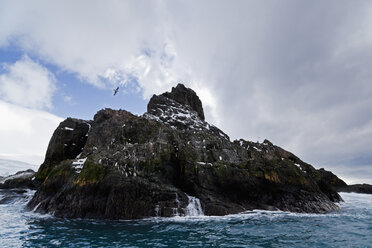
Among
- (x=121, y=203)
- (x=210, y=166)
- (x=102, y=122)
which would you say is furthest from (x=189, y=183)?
(x=102, y=122)

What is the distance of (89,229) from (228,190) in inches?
700

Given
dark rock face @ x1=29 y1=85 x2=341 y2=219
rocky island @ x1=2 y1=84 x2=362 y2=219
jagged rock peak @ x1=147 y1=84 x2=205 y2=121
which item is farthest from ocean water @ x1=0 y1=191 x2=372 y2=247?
jagged rock peak @ x1=147 y1=84 x2=205 y2=121

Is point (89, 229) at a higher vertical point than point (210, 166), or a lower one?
lower

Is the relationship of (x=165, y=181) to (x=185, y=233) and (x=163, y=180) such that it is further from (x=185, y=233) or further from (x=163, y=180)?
(x=185, y=233)

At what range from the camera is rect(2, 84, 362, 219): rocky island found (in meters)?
24.3

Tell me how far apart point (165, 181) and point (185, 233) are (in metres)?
12.1

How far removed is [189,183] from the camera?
1126 inches

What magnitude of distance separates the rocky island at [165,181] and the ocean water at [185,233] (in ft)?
9.99

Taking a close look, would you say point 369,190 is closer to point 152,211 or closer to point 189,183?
point 189,183

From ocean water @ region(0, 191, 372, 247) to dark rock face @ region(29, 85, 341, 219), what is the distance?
3.26 meters

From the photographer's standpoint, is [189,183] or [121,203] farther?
[189,183]

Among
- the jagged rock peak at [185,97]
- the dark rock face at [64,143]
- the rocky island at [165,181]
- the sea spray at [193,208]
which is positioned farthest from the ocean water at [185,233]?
the jagged rock peak at [185,97]

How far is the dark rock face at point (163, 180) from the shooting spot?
955 inches

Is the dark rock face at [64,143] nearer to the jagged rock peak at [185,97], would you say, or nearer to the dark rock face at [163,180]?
the dark rock face at [163,180]
